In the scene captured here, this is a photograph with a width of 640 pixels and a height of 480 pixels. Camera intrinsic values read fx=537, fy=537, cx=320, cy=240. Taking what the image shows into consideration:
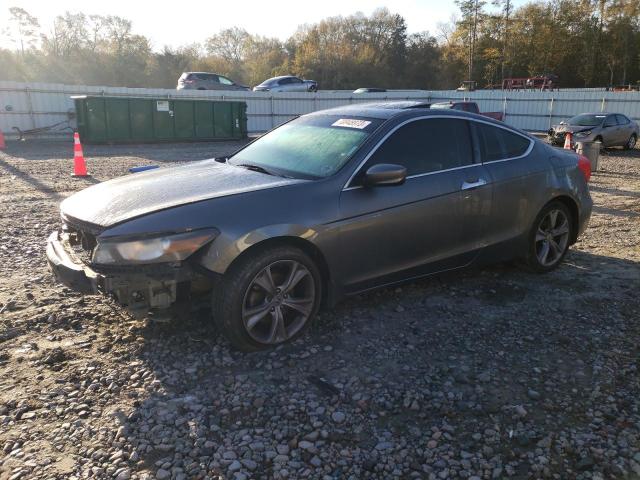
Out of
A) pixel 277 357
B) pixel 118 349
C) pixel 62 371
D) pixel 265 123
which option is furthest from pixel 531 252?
pixel 265 123

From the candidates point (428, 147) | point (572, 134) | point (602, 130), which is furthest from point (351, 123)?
point (602, 130)

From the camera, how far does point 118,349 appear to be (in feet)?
12.0

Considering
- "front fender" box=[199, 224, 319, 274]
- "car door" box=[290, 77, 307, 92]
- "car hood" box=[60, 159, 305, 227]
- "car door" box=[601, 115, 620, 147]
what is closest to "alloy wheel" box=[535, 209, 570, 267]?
"car hood" box=[60, 159, 305, 227]

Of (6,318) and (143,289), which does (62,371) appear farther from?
(6,318)

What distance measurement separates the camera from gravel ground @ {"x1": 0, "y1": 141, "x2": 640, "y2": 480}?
103 inches

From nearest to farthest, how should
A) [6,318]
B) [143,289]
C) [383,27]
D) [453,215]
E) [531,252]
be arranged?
[143,289] → [6,318] → [453,215] → [531,252] → [383,27]

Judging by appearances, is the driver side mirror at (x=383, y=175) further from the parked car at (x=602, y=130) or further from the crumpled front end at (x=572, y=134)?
the parked car at (x=602, y=130)

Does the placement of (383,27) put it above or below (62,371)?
above

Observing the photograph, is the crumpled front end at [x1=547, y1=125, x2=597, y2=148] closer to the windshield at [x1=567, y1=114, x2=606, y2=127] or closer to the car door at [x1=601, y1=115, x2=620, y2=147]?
the windshield at [x1=567, y1=114, x2=606, y2=127]

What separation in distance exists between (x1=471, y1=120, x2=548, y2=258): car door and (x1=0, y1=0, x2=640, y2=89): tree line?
5453 centimetres

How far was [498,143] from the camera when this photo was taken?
4.89 meters

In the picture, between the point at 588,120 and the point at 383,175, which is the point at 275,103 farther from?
the point at 383,175

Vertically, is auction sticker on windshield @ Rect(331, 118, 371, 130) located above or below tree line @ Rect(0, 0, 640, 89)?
below

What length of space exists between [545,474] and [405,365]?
1.13 meters
